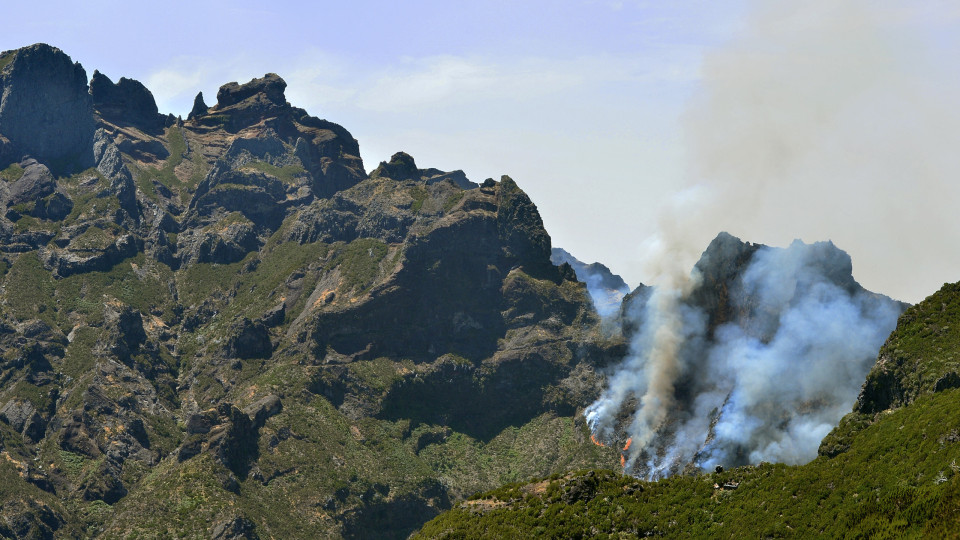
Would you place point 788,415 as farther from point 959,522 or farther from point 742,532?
point 959,522

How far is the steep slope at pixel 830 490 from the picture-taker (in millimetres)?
89500

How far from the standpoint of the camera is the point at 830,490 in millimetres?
100812

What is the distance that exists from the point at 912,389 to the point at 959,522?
39.7 meters

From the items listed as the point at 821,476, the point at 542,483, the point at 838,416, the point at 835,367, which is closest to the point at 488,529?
the point at 542,483

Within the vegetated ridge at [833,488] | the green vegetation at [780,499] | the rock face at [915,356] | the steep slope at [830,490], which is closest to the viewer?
the green vegetation at [780,499]

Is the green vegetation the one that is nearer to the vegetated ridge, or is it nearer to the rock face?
the vegetated ridge

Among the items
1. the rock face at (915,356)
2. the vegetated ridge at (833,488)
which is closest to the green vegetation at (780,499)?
the vegetated ridge at (833,488)

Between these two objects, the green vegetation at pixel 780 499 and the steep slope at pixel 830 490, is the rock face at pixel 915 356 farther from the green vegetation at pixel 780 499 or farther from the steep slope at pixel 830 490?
the green vegetation at pixel 780 499

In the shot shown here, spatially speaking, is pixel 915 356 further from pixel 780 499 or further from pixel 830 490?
pixel 780 499

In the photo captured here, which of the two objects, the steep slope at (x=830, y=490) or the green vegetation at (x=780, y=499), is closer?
the green vegetation at (x=780, y=499)

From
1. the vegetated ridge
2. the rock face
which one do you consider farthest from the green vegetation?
the rock face

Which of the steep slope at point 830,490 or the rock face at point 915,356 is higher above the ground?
the rock face at point 915,356

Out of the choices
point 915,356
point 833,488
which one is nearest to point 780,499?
point 833,488

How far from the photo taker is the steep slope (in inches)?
3524
